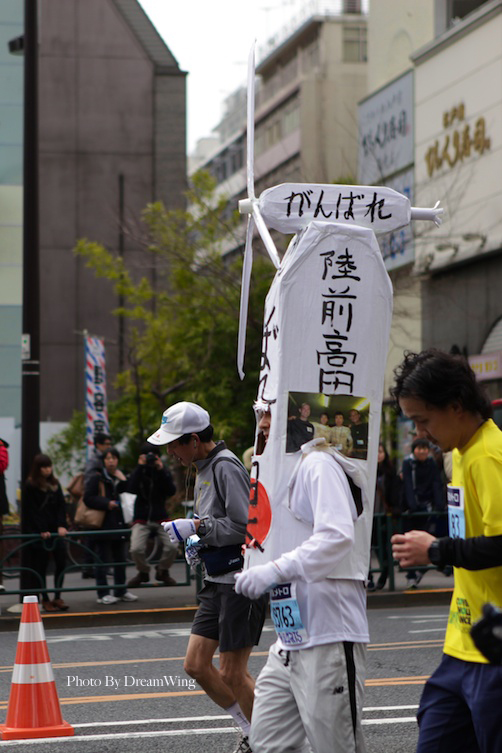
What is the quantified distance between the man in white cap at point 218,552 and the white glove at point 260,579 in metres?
1.79

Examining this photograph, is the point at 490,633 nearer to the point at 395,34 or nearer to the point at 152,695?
the point at 152,695

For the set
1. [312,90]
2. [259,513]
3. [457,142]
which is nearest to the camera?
[259,513]

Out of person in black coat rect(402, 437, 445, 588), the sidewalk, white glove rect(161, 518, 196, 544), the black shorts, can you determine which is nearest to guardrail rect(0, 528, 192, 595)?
the sidewalk

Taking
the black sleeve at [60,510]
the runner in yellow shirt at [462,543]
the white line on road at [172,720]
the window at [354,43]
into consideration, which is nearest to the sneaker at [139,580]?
the black sleeve at [60,510]

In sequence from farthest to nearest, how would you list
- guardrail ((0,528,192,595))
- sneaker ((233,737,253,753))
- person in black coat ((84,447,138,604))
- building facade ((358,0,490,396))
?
building facade ((358,0,490,396)) → person in black coat ((84,447,138,604)) → guardrail ((0,528,192,595)) → sneaker ((233,737,253,753))

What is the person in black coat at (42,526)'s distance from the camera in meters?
13.4

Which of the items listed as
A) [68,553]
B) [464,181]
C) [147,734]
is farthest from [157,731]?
[464,181]

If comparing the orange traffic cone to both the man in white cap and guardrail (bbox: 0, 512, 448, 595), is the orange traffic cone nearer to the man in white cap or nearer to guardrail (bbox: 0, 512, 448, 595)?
the man in white cap

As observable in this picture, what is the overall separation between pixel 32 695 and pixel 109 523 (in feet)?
23.7

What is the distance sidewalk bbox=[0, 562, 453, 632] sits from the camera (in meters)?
13.0

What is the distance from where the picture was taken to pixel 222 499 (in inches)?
238

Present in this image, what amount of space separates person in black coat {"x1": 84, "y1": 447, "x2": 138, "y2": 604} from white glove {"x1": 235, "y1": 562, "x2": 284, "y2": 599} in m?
9.66

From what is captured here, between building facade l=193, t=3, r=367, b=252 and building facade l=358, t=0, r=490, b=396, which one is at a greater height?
building facade l=193, t=3, r=367, b=252

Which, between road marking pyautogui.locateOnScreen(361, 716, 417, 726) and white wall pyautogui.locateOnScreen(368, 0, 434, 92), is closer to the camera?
road marking pyautogui.locateOnScreen(361, 716, 417, 726)
